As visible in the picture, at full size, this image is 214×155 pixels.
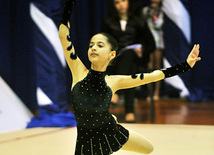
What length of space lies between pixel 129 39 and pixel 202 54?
29.4 inches

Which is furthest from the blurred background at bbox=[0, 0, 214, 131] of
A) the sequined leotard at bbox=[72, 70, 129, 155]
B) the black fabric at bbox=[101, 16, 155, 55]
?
the sequined leotard at bbox=[72, 70, 129, 155]

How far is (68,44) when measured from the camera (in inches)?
51.7

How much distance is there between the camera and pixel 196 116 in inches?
139

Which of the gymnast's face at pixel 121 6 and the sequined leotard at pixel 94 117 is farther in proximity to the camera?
the gymnast's face at pixel 121 6

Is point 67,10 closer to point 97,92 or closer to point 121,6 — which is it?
point 97,92

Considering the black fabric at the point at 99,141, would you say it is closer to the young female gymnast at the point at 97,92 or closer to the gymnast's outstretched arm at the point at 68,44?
the young female gymnast at the point at 97,92

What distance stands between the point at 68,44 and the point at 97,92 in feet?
0.85

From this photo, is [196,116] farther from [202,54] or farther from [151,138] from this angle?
[151,138]

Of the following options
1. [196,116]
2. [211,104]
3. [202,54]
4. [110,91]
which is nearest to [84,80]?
[110,91]

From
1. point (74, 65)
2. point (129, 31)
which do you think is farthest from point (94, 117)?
point (129, 31)

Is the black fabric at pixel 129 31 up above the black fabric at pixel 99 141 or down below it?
above

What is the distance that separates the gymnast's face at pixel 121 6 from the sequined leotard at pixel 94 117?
4.87 ft

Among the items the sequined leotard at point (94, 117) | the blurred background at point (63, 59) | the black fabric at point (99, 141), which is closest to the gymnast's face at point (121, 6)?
the blurred background at point (63, 59)

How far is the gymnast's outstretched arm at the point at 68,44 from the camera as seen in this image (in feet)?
4.21
